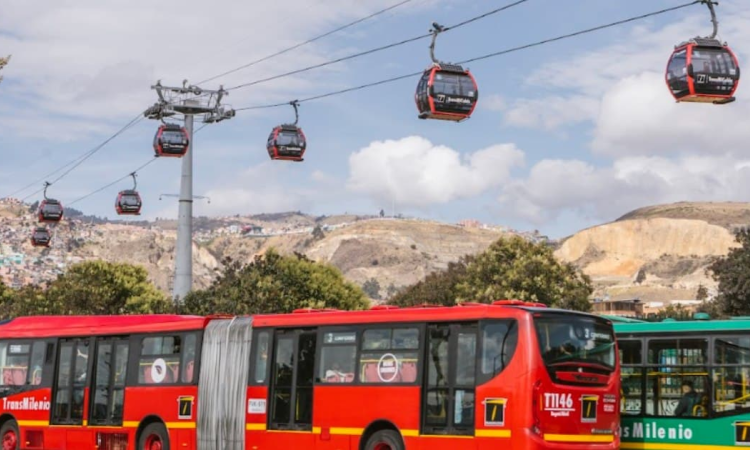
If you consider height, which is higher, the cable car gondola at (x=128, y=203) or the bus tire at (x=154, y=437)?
the cable car gondola at (x=128, y=203)

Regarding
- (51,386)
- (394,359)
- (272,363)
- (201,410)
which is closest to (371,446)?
(394,359)

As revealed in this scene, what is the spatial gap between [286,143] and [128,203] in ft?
82.4

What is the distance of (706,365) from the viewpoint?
22188 millimetres

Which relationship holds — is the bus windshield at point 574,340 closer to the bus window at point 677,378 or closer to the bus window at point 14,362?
the bus window at point 677,378

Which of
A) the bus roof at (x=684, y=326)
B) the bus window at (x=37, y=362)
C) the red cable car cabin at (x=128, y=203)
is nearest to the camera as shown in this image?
the bus roof at (x=684, y=326)

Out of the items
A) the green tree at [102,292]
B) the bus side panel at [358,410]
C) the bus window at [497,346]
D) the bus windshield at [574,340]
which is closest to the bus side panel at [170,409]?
the bus side panel at [358,410]

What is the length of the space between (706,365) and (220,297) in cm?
5227

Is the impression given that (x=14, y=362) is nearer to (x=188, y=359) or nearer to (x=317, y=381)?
(x=188, y=359)

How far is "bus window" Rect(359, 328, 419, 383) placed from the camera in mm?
22766

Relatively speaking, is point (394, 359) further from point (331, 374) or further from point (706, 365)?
point (706, 365)

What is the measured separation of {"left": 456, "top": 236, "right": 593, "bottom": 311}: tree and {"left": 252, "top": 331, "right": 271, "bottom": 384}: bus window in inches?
1903

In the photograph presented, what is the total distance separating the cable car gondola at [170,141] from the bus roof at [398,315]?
29807 millimetres

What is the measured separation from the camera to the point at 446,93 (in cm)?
2959

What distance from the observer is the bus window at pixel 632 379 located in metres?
23.4
